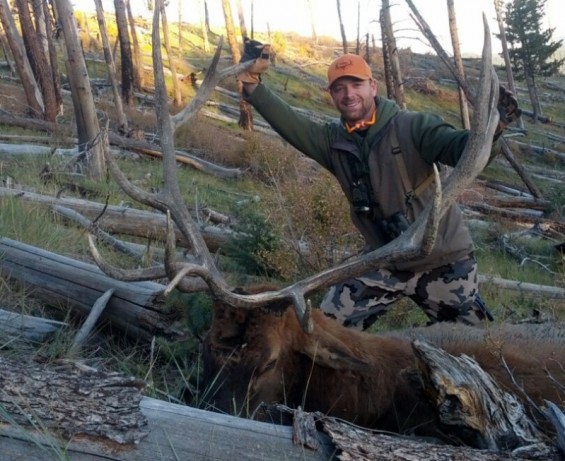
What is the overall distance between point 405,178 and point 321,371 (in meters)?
1.69

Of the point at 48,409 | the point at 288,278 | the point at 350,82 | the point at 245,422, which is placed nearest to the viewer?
the point at 48,409

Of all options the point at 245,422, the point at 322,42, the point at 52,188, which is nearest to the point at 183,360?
the point at 245,422

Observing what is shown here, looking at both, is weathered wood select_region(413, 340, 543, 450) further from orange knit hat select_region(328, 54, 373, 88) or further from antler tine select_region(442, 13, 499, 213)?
orange knit hat select_region(328, 54, 373, 88)

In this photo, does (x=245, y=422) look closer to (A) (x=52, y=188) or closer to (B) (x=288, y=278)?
(B) (x=288, y=278)

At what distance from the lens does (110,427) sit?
2.88 m

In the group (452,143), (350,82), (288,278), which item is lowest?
(288,278)

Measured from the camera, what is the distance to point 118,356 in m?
5.22

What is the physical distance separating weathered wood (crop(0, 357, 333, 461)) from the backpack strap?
2.60 meters

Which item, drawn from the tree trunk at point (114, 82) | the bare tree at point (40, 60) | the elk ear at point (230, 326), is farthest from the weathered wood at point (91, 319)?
the bare tree at point (40, 60)

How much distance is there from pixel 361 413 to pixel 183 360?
1316 millimetres

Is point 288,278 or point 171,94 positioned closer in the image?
point 288,278

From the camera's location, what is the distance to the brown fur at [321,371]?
13.5ft

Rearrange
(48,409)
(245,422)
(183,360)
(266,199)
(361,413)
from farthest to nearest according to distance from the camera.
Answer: (266,199), (183,360), (361,413), (245,422), (48,409)

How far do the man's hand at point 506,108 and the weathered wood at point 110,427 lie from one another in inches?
91.3
